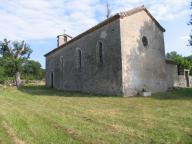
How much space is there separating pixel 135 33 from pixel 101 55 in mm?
3386

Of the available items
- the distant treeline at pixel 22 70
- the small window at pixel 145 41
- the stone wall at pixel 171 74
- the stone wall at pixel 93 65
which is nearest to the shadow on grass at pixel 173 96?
the stone wall at pixel 93 65

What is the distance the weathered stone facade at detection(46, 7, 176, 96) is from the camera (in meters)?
19.0

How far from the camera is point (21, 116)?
10.2 m

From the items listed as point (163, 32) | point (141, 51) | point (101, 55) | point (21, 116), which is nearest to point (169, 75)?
point (163, 32)

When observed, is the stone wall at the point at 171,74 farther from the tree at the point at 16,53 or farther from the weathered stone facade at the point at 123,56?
the tree at the point at 16,53

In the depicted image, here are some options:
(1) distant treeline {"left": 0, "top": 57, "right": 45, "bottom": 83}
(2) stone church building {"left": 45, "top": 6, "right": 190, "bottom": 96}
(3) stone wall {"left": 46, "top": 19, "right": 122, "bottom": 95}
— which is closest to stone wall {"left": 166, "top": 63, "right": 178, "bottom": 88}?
(2) stone church building {"left": 45, "top": 6, "right": 190, "bottom": 96}

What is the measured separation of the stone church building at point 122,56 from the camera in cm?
1900

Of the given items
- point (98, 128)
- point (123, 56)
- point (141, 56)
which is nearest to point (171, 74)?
point (141, 56)

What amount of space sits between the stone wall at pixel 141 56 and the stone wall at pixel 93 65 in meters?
0.57

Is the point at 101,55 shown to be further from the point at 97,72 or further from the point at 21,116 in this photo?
the point at 21,116

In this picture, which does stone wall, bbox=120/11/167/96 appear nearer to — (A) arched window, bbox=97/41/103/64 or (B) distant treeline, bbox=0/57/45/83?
(A) arched window, bbox=97/41/103/64

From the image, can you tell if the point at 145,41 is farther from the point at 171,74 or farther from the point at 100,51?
the point at 171,74

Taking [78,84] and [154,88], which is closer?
[154,88]

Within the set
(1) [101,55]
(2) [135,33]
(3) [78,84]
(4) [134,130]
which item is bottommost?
(4) [134,130]
